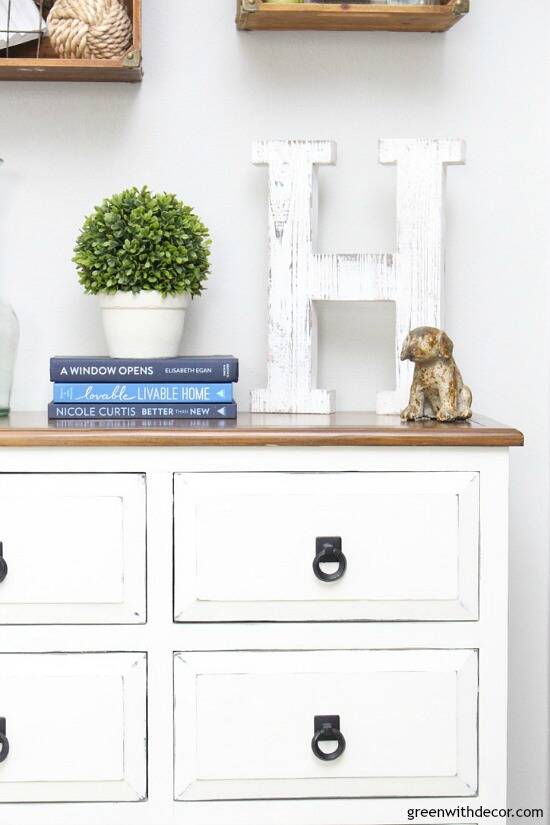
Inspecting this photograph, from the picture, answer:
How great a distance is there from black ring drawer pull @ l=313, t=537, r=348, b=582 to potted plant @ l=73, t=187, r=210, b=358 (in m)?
0.42

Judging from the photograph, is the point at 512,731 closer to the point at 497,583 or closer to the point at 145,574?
the point at 497,583

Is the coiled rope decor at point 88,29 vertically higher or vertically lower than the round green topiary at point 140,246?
higher

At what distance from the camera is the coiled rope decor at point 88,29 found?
1.54 metres

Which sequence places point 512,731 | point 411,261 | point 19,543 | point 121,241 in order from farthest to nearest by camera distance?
point 512,731
point 411,261
point 121,241
point 19,543

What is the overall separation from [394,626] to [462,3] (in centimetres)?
93

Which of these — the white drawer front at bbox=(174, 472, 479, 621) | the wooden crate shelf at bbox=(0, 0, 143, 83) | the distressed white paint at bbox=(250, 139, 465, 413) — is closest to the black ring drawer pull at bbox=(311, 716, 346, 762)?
the white drawer front at bbox=(174, 472, 479, 621)

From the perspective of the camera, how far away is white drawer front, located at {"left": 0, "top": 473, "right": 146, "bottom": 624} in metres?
1.29

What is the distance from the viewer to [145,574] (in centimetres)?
130

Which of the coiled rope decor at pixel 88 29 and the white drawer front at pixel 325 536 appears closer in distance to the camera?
the white drawer front at pixel 325 536

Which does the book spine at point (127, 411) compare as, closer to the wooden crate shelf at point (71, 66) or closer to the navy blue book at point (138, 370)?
the navy blue book at point (138, 370)

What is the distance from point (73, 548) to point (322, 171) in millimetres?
772

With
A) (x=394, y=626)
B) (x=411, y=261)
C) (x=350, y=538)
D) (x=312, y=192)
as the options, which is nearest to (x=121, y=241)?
(x=312, y=192)

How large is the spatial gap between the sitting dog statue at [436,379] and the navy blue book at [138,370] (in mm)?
266

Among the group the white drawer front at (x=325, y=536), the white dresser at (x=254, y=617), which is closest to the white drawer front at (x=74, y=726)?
the white dresser at (x=254, y=617)
